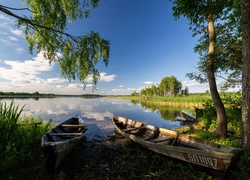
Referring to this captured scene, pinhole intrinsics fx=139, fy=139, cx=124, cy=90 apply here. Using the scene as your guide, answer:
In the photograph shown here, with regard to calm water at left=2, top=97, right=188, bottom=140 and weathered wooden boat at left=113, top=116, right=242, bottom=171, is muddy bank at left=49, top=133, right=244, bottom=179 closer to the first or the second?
weathered wooden boat at left=113, top=116, right=242, bottom=171

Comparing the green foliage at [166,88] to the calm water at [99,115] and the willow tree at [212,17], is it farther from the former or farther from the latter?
the willow tree at [212,17]

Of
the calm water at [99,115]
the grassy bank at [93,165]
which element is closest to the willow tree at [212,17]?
the grassy bank at [93,165]

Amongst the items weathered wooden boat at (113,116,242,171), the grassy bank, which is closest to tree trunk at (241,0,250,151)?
the grassy bank

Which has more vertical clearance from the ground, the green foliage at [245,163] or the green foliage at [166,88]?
the green foliage at [166,88]

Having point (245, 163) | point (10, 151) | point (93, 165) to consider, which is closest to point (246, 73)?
point (245, 163)

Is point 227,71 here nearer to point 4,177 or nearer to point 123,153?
point 123,153

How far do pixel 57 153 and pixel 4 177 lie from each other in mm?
1349

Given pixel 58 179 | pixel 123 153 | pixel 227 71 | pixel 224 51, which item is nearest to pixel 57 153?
pixel 58 179

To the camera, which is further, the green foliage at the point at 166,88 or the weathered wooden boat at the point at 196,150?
the green foliage at the point at 166,88

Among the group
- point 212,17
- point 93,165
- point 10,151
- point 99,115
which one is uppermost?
point 212,17

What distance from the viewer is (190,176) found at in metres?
4.00

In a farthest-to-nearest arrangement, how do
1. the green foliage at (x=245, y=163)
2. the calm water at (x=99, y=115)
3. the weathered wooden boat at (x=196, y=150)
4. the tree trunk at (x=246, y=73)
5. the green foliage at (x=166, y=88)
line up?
the green foliage at (x=166, y=88)
the calm water at (x=99, y=115)
the tree trunk at (x=246, y=73)
the green foliage at (x=245, y=163)
the weathered wooden boat at (x=196, y=150)

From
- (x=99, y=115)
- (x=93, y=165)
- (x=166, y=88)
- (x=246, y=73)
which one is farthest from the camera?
(x=166, y=88)

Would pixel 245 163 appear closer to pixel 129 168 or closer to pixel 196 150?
pixel 196 150
